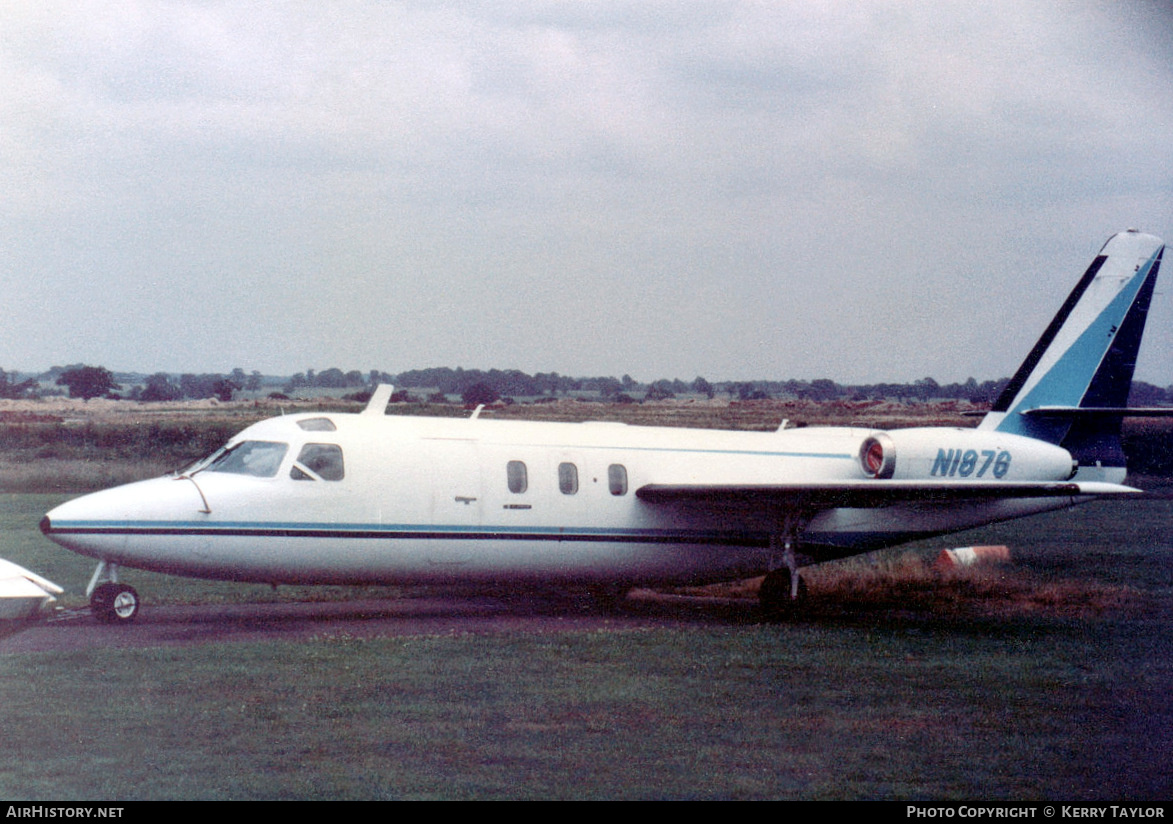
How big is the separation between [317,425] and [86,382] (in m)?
26.1

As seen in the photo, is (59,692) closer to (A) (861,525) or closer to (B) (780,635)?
(B) (780,635)

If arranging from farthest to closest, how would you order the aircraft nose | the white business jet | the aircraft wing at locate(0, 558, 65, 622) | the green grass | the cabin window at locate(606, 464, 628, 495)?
the cabin window at locate(606, 464, 628, 495) < the white business jet < the aircraft wing at locate(0, 558, 65, 622) < the aircraft nose < the green grass

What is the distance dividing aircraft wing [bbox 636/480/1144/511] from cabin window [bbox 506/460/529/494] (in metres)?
1.81

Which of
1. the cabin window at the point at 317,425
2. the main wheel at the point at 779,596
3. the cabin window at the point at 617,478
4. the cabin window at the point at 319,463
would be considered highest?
the cabin window at the point at 317,425

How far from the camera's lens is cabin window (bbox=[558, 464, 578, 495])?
17.4m

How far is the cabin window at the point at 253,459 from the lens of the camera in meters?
15.6

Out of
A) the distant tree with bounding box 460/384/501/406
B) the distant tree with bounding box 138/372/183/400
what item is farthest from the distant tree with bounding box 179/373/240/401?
the distant tree with bounding box 460/384/501/406

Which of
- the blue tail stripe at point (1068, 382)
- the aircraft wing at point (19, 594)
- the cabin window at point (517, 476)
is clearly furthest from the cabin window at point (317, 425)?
the blue tail stripe at point (1068, 382)

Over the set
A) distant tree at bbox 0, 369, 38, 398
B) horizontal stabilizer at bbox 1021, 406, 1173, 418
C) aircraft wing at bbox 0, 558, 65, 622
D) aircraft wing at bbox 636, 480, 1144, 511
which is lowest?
aircraft wing at bbox 0, 558, 65, 622

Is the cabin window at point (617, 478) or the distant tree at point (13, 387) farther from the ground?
the distant tree at point (13, 387)

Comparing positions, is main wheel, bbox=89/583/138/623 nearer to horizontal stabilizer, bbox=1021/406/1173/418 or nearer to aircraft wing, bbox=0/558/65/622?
aircraft wing, bbox=0/558/65/622

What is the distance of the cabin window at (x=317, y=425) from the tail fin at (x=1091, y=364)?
1084 cm

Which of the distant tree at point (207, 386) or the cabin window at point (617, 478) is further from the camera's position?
the distant tree at point (207, 386)

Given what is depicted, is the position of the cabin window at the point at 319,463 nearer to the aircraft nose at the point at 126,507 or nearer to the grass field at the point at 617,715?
the aircraft nose at the point at 126,507
